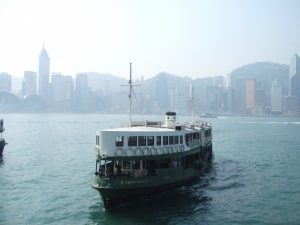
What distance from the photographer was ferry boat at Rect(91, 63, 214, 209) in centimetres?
2955

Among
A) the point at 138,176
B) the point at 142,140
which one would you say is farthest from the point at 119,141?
the point at 138,176

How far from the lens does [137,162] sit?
3203 cm

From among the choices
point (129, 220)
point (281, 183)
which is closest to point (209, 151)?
point (281, 183)

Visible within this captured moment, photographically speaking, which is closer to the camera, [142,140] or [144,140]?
[142,140]

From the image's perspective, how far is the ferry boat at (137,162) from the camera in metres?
29.6

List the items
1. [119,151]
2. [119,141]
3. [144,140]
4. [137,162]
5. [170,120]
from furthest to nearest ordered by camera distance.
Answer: [170,120] → [137,162] → [144,140] → [119,141] → [119,151]

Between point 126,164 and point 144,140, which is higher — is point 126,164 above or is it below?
below

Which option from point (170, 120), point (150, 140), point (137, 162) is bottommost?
point (137, 162)

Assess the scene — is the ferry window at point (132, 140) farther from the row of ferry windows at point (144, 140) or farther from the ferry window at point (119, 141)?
the ferry window at point (119, 141)

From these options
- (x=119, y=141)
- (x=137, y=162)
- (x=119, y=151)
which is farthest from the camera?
(x=137, y=162)

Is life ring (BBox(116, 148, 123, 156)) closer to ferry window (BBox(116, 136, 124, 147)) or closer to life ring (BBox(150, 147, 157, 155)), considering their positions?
ferry window (BBox(116, 136, 124, 147))

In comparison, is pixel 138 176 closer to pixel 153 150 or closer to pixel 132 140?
pixel 153 150

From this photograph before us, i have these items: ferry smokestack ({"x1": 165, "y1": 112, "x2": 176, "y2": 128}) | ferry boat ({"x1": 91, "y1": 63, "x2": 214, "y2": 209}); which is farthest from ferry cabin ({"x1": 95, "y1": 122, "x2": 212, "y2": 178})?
ferry smokestack ({"x1": 165, "y1": 112, "x2": 176, "y2": 128})

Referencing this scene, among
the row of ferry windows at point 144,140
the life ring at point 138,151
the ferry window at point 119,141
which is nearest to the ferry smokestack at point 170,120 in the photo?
the row of ferry windows at point 144,140
